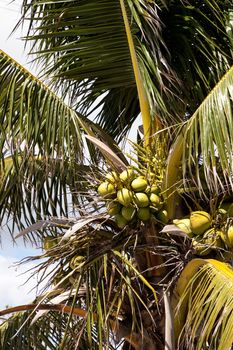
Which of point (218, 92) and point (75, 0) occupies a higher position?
point (75, 0)

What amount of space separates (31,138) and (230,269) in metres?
1.69

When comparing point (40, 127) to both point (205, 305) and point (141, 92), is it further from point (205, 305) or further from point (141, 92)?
point (205, 305)

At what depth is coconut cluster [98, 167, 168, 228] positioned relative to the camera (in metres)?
4.26

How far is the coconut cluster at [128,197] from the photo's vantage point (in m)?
4.26

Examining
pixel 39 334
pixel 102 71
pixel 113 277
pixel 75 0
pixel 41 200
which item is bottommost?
pixel 39 334

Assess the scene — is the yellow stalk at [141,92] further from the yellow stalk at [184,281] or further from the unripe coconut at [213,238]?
the yellow stalk at [184,281]

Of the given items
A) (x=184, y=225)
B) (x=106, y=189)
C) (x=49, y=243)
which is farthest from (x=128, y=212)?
(x=49, y=243)

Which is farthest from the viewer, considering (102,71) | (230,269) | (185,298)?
(102,71)

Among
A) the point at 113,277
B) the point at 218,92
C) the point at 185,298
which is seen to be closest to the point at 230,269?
the point at 185,298

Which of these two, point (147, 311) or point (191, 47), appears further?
point (191, 47)

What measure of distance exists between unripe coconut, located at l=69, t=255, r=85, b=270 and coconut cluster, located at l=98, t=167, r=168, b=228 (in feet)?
1.07

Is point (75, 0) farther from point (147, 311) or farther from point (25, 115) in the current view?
point (147, 311)

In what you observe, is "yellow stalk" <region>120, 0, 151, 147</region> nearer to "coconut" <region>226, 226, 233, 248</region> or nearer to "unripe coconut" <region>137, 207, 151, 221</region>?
"unripe coconut" <region>137, 207, 151, 221</region>

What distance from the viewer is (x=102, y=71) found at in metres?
5.28
